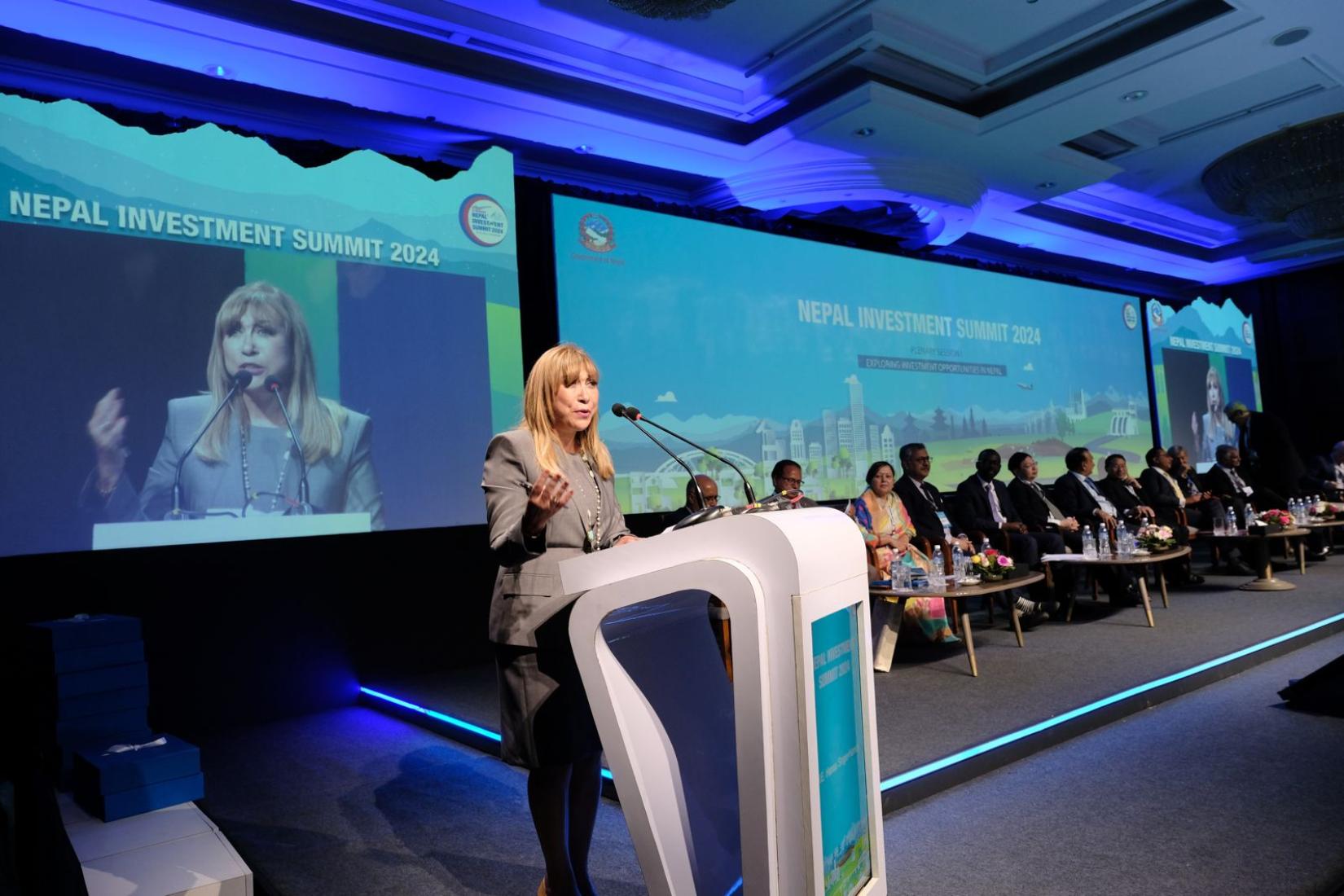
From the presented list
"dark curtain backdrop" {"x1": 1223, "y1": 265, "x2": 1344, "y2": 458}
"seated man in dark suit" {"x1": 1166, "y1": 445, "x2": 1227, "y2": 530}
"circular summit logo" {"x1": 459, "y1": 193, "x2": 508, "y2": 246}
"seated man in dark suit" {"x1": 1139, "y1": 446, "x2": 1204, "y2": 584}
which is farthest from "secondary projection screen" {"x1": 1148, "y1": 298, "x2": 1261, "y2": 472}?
"circular summit logo" {"x1": 459, "y1": 193, "x2": 508, "y2": 246}

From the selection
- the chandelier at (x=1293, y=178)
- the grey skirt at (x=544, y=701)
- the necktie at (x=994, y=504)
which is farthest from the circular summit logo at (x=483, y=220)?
the chandelier at (x=1293, y=178)

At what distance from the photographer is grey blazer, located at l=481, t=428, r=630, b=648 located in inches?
61.6

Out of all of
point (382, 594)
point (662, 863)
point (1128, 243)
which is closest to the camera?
point (662, 863)

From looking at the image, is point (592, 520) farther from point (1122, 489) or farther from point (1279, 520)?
point (1122, 489)

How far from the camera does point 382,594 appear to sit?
4613 mm

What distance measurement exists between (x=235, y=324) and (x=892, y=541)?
10.8 feet

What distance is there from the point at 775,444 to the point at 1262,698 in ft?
10.5

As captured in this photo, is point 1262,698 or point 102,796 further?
point 1262,698

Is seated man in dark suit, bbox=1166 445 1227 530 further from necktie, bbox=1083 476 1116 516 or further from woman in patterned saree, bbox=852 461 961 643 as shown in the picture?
woman in patterned saree, bbox=852 461 961 643

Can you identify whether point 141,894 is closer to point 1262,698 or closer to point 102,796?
point 102,796

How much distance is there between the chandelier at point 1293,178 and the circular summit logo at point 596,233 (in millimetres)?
4643

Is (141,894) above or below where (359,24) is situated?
below

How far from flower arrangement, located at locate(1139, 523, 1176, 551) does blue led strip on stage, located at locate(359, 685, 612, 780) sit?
152 inches

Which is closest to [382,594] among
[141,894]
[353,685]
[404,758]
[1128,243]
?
[353,685]
